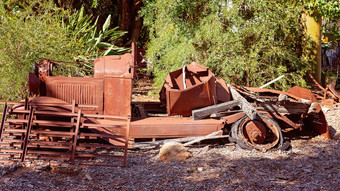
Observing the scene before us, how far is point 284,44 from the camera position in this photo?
9328 millimetres

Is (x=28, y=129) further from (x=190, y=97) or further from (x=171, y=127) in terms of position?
(x=190, y=97)

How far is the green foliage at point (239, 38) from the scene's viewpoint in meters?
8.66

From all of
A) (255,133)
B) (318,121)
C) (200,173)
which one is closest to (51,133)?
(200,173)

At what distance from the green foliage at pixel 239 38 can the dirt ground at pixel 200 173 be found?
3831mm

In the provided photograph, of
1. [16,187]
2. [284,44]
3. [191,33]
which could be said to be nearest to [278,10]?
[284,44]

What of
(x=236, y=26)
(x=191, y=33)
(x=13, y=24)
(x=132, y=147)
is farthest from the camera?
(x=191, y=33)

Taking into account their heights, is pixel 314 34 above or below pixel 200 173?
above

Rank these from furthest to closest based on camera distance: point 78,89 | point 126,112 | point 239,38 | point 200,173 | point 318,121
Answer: point 239,38
point 318,121
point 78,89
point 126,112
point 200,173

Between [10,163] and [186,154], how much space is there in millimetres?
2607

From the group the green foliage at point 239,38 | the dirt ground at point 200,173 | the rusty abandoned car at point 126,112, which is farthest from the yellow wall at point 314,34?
the dirt ground at point 200,173

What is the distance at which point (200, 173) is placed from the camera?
442cm

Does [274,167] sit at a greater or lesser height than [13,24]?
lesser

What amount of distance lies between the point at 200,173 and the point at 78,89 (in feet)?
8.84

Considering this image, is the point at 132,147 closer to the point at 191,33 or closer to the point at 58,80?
the point at 58,80
